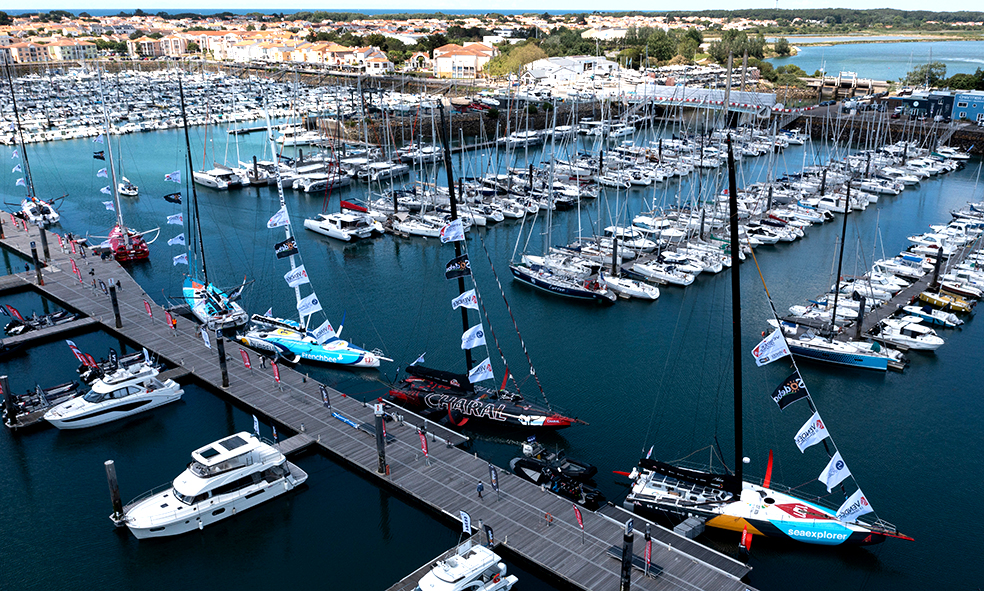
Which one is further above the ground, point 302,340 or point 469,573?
point 302,340

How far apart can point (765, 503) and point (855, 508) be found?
2.93 meters

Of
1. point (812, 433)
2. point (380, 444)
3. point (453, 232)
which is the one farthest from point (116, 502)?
point (812, 433)

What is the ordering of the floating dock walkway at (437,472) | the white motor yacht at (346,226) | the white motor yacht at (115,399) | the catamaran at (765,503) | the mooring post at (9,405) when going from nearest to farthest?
the floating dock walkway at (437,472)
the catamaran at (765,503)
the mooring post at (9,405)
the white motor yacht at (115,399)
the white motor yacht at (346,226)

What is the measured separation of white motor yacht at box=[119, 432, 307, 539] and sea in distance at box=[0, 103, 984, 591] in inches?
21.7

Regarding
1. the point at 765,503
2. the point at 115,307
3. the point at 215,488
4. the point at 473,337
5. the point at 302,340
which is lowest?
the point at 765,503

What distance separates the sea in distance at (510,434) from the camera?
2658 centimetres

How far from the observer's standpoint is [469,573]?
23.1 m

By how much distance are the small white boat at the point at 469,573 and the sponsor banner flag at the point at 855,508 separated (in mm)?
11833

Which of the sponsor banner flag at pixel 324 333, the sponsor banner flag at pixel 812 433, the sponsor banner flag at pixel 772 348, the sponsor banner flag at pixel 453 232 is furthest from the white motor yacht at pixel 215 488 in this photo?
the sponsor banner flag at pixel 812 433

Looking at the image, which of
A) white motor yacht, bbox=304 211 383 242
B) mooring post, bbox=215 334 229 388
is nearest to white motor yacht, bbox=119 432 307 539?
mooring post, bbox=215 334 229 388

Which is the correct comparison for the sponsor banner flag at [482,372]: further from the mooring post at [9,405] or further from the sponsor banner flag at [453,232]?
the mooring post at [9,405]

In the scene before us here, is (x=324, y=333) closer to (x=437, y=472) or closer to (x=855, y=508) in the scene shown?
(x=437, y=472)

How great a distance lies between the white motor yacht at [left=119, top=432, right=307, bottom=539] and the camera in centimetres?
2730

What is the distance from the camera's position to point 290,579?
84.8 ft
